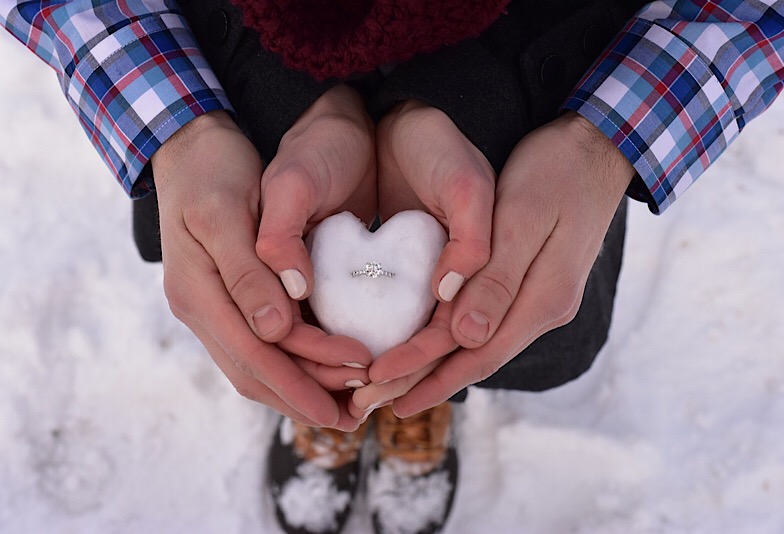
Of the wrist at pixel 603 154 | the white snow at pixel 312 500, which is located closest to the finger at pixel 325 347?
the wrist at pixel 603 154

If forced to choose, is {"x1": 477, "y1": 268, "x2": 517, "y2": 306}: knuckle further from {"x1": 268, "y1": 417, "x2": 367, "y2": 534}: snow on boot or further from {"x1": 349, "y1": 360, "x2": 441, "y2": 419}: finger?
{"x1": 268, "y1": 417, "x2": 367, "y2": 534}: snow on boot

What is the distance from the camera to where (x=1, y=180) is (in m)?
1.95

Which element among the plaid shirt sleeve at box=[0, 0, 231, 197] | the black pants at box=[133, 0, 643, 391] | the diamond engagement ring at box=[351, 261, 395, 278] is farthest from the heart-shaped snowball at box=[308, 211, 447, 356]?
the plaid shirt sleeve at box=[0, 0, 231, 197]

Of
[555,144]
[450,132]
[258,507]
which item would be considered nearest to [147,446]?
[258,507]

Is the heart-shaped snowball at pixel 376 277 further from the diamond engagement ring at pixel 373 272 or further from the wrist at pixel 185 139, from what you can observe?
the wrist at pixel 185 139

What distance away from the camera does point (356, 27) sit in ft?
→ 3.39

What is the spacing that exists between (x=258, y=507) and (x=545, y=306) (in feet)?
2.83

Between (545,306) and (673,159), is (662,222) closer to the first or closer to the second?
(673,159)

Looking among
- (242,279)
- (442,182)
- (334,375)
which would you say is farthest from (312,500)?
(442,182)

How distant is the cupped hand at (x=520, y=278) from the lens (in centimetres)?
100

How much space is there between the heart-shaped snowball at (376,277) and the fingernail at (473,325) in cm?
9

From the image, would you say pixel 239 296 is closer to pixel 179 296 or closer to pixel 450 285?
pixel 179 296

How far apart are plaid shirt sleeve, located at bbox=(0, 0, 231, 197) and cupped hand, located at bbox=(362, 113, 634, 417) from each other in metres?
0.54

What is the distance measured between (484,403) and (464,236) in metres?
0.80
